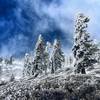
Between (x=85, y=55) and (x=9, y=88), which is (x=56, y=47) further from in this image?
(x=9, y=88)

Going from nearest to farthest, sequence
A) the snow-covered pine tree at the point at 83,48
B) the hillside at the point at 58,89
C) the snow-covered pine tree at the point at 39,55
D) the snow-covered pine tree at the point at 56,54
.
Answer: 1. the hillside at the point at 58,89
2. the snow-covered pine tree at the point at 83,48
3. the snow-covered pine tree at the point at 39,55
4. the snow-covered pine tree at the point at 56,54

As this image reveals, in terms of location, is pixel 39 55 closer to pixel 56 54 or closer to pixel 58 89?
pixel 56 54

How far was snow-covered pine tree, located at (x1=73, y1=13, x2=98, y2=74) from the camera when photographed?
66.2 metres

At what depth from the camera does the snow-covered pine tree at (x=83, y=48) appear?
66188 mm

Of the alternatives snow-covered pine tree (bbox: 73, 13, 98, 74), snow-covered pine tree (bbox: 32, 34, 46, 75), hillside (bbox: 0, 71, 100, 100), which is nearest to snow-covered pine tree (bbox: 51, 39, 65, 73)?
snow-covered pine tree (bbox: 32, 34, 46, 75)

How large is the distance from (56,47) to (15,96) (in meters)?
81.4

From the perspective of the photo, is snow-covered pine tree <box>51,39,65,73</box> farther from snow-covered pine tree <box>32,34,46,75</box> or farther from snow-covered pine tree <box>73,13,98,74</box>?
snow-covered pine tree <box>73,13,98,74</box>

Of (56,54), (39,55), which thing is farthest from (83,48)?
(56,54)

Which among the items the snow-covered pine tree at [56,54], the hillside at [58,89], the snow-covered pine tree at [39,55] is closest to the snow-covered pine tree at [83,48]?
the hillside at [58,89]

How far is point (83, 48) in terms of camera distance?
6700 cm

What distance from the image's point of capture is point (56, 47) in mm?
123562

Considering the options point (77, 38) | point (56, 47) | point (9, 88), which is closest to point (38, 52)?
point (56, 47)

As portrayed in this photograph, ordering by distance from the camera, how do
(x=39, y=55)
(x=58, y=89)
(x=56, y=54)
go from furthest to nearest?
(x=56, y=54), (x=39, y=55), (x=58, y=89)

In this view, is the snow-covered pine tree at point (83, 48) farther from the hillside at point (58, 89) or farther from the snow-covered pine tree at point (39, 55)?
the snow-covered pine tree at point (39, 55)
